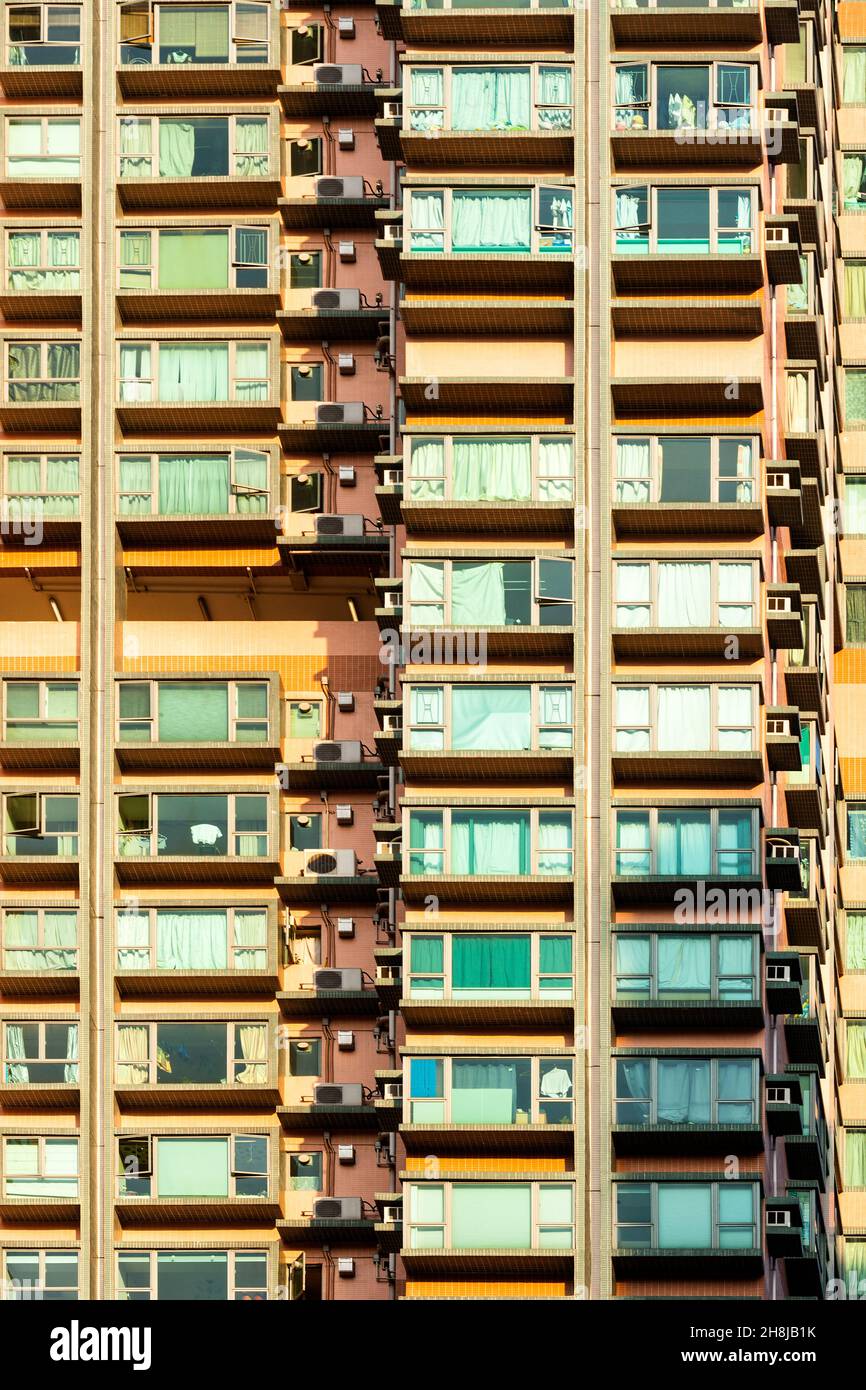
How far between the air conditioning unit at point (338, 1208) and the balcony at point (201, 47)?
28.1 m

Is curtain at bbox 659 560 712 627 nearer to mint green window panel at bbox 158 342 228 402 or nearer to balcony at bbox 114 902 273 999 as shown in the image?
balcony at bbox 114 902 273 999

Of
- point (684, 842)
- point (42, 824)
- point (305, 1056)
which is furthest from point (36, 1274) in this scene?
point (684, 842)

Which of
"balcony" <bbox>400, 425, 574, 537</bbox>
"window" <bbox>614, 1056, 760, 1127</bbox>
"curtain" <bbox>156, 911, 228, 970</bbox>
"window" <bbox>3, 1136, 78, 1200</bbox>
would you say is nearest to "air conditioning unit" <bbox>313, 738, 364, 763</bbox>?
"curtain" <bbox>156, 911, 228, 970</bbox>

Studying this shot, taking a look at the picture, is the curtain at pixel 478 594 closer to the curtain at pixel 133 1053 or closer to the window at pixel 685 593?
the window at pixel 685 593

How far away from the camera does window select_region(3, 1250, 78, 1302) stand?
275ft

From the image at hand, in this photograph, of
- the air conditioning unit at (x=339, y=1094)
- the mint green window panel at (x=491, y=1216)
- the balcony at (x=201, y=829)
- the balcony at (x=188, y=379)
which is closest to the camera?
the mint green window panel at (x=491, y=1216)

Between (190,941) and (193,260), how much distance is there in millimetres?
17345

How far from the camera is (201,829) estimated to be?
86062mm

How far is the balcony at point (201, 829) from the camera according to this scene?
85.9 m

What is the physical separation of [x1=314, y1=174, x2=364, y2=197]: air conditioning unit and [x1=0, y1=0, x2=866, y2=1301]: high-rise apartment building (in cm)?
11

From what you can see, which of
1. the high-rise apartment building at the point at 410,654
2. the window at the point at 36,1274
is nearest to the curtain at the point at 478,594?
the high-rise apartment building at the point at 410,654

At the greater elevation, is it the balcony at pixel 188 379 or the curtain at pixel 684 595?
the balcony at pixel 188 379

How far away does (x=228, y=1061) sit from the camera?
85.2 m

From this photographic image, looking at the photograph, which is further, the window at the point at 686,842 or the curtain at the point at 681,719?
the curtain at the point at 681,719
